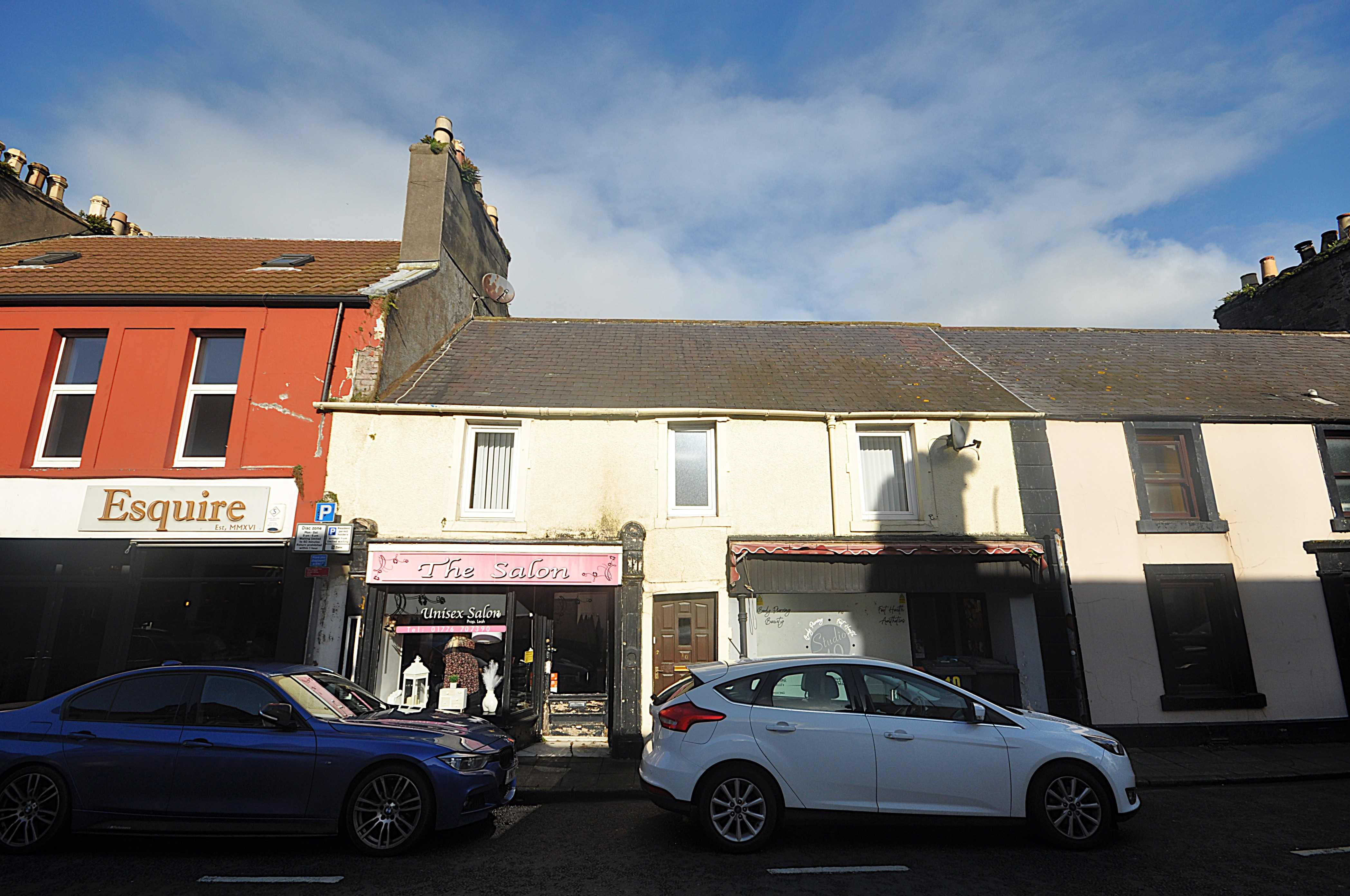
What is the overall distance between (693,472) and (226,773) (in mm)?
7171

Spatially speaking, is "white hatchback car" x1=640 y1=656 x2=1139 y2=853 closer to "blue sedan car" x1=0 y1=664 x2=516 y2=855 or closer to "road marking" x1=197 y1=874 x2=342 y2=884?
"blue sedan car" x1=0 y1=664 x2=516 y2=855

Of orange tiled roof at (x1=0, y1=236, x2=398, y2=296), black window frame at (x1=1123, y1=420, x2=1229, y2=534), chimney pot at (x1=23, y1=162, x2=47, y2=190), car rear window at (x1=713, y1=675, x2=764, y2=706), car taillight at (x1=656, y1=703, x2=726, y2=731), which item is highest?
chimney pot at (x1=23, y1=162, x2=47, y2=190)

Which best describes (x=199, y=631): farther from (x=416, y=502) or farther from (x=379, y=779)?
(x=379, y=779)

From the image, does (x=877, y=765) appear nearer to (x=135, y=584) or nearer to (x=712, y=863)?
(x=712, y=863)

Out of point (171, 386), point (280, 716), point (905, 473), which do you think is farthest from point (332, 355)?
point (905, 473)

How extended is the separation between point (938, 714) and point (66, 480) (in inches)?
491

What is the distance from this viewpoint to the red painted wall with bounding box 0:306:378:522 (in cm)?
1041

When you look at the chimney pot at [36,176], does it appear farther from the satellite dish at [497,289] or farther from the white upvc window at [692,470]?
the white upvc window at [692,470]

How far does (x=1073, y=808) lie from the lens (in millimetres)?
5656

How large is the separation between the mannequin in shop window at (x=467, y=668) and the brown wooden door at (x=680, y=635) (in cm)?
270

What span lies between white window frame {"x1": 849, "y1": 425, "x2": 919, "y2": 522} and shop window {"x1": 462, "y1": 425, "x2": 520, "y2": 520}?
17.8ft

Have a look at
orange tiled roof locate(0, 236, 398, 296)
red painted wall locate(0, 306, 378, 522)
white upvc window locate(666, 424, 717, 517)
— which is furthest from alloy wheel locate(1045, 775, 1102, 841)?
orange tiled roof locate(0, 236, 398, 296)

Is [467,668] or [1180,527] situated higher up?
[1180,527]

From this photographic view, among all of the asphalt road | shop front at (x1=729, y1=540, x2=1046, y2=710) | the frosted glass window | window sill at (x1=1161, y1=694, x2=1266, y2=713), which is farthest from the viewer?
the frosted glass window
